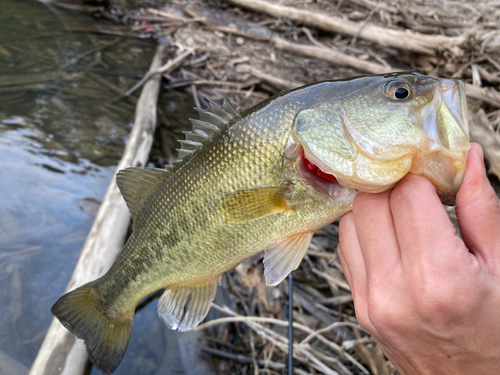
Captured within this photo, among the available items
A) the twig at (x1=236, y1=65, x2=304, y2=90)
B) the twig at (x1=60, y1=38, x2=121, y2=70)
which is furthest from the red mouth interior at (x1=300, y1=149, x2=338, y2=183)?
the twig at (x1=60, y1=38, x2=121, y2=70)

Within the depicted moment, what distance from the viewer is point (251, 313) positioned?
2949mm

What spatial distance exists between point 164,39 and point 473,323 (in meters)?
8.32

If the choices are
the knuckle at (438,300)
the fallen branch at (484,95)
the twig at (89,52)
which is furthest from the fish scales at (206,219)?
the twig at (89,52)

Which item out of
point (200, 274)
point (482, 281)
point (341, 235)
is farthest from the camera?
point (200, 274)

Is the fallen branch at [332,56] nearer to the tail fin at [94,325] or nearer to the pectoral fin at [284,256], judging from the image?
the pectoral fin at [284,256]

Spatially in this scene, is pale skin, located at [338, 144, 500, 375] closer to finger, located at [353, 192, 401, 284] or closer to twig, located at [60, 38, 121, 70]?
finger, located at [353, 192, 401, 284]

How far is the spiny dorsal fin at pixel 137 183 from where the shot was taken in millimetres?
1827

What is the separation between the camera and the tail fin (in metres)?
1.89

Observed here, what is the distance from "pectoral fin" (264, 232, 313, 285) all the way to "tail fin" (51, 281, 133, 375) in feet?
3.16

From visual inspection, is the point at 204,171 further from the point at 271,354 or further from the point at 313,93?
the point at 271,354

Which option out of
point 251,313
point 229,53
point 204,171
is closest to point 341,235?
point 204,171

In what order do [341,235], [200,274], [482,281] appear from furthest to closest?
1. [200,274]
2. [341,235]
3. [482,281]

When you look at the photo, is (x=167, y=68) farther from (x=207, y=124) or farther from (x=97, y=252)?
(x=207, y=124)

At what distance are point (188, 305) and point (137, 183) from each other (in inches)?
27.5
